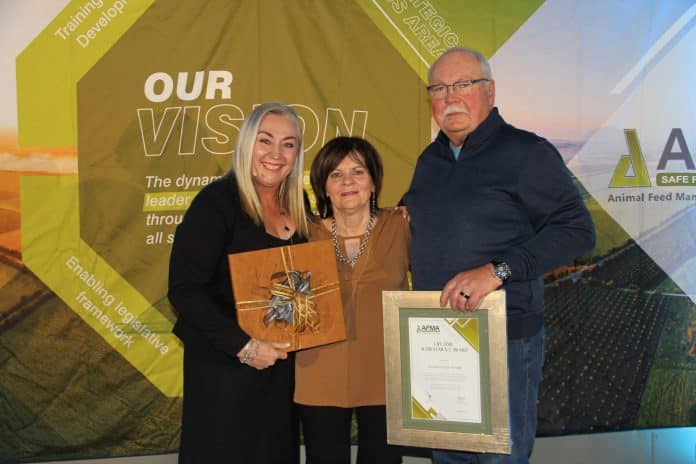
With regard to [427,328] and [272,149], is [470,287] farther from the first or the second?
[272,149]

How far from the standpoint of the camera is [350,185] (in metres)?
2.21

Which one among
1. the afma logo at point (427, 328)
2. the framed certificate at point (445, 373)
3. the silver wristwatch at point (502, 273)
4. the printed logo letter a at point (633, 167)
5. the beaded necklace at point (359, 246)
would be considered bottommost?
the framed certificate at point (445, 373)

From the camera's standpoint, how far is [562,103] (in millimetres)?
3398

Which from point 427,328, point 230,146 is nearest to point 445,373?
point 427,328

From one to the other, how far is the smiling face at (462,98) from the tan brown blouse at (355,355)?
0.51 m

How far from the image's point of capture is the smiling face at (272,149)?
6.81ft

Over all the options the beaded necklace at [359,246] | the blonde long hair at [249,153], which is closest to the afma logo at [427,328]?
the beaded necklace at [359,246]

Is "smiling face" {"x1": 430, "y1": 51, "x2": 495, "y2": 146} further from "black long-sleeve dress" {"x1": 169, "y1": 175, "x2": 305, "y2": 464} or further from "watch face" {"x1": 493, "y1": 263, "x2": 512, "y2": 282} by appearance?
"black long-sleeve dress" {"x1": 169, "y1": 175, "x2": 305, "y2": 464}

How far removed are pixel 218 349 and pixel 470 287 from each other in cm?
77

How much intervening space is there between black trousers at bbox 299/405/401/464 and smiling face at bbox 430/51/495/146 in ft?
3.06

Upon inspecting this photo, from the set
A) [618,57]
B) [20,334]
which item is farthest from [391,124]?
[20,334]

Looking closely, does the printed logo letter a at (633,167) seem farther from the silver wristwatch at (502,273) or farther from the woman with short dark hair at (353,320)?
the silver wristwatch at (502,273)

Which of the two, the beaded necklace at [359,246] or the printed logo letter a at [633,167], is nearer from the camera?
the beaded necklace at [359,246]

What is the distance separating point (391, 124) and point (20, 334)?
2.00 metres
